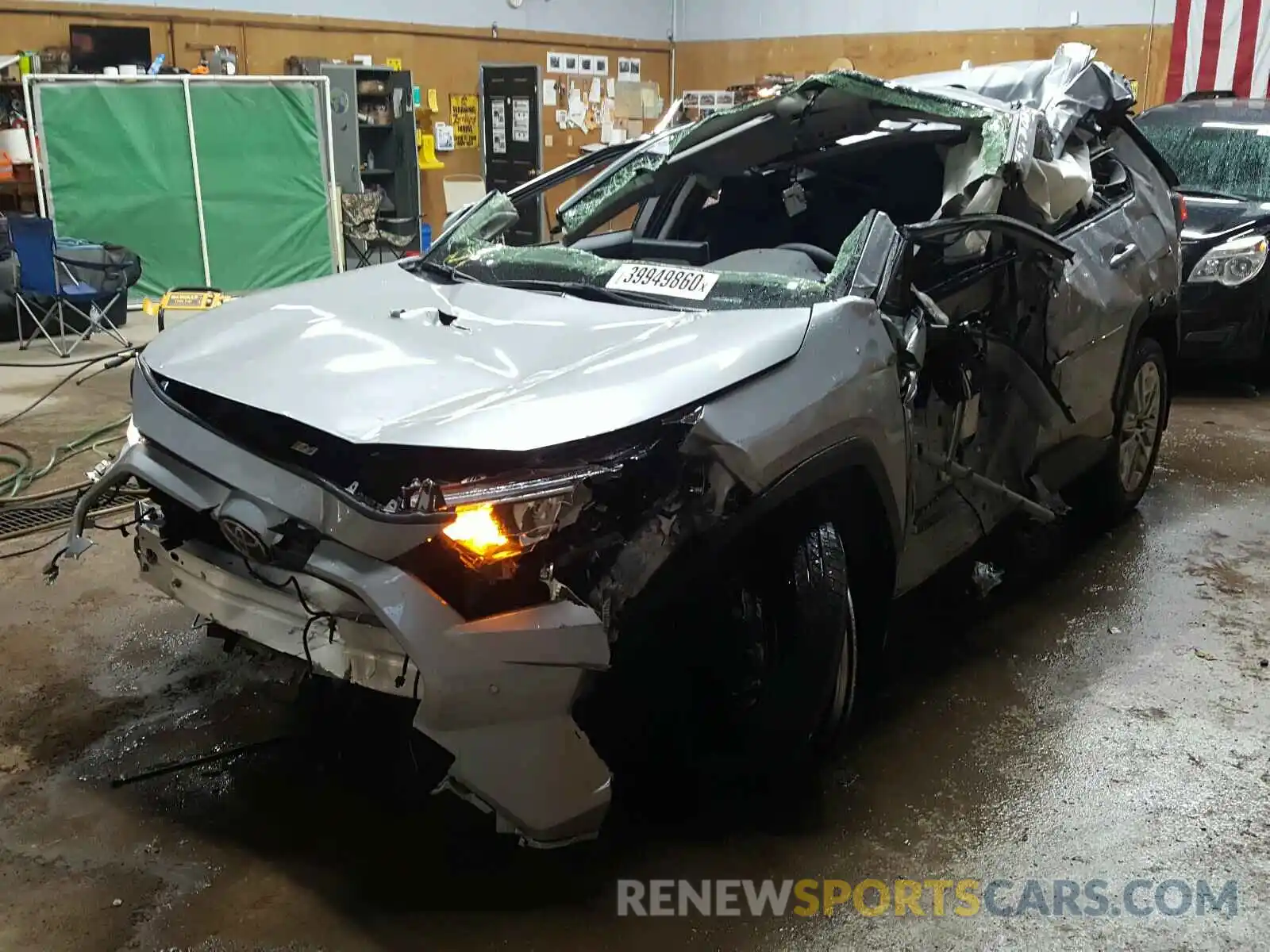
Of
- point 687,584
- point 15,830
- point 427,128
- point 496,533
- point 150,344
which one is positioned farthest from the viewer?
point 427,128

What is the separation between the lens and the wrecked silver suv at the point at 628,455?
6.95 feet

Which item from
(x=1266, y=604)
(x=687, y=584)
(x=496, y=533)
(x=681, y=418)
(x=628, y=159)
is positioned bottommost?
(x=1266, y=604)

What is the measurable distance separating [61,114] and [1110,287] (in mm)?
7980

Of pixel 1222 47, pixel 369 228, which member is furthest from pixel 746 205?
pixel 1222 47

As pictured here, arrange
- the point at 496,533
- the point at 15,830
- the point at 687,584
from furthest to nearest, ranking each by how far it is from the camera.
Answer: the point at 15,830
the point at 687,584
the point at 496,533

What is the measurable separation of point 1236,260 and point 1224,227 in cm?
22

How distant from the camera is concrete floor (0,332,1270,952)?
2.29m

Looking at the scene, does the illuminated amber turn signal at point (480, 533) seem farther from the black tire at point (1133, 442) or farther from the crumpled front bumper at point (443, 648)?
the black tire at point (1133, 442)

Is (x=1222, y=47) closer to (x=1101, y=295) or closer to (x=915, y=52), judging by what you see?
(x=915, y=52)

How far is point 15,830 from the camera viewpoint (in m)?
2.59

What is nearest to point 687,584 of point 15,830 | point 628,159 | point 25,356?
point 15,830

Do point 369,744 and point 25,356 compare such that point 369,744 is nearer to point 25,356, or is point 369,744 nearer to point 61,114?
point 25,356

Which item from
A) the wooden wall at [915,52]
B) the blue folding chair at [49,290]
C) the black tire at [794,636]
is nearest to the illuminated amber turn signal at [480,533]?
the black tire at [794,636]

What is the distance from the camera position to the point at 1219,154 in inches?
268
